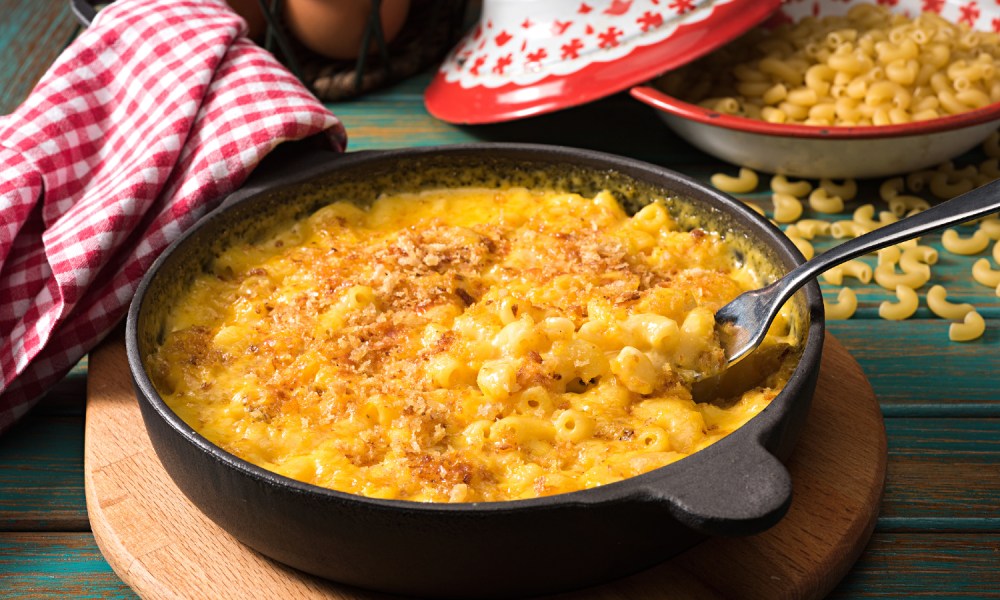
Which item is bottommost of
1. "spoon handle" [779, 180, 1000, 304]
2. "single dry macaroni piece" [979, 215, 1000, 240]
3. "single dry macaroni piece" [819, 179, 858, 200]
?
"single dry macaroni piece" [819, 179, 858, 200]

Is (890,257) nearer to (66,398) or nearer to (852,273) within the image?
(852,273)

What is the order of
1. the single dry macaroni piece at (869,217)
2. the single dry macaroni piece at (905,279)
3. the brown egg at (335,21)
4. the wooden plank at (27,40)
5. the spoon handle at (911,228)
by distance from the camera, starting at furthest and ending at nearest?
the wooden plank at (27,40)
the brown egg at (335,21)
the single dry macaroni piece at (869,217)
the single dry macaroni piece at (905,279)
the spoon handle at (911,228)

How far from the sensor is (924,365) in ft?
7.75

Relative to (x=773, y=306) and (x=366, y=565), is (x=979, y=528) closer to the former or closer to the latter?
(x=773, y=306)

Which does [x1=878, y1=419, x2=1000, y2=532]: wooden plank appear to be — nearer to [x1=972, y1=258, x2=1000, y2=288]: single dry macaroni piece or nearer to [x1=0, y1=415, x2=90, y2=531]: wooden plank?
[x1=972, y1=258, x2=1000, y2=288]: single dry macaroni piece

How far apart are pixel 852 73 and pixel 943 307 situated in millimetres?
896

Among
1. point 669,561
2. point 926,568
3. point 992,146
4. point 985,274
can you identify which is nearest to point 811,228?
point 985,274

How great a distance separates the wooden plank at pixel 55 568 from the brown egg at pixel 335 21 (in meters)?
2.02

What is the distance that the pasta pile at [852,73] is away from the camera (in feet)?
9.75

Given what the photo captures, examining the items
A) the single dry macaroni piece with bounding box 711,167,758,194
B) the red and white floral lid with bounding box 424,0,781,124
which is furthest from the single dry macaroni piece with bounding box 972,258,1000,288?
the red and white floral lid with bounding box 424,0,781,124

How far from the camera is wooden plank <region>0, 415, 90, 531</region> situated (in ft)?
6.49

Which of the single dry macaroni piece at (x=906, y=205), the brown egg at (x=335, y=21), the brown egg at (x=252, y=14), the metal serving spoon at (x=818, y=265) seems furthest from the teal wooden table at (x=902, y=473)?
the brown egg at (x=252, y=14)

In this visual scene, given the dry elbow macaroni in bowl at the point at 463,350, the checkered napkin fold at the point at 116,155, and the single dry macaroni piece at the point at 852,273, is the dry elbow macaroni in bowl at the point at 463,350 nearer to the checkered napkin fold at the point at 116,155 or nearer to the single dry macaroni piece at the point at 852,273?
the checkered napkin fold at the point at 116,155

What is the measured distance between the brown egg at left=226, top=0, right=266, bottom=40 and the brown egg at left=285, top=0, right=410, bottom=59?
112 mm
